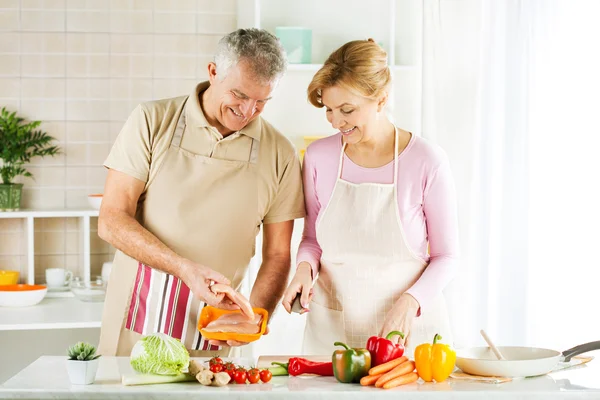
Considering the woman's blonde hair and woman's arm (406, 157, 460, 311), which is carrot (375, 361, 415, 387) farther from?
the woman's blonde hair

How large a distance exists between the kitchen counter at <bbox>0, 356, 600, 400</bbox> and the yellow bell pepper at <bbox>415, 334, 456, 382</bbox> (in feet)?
0.08

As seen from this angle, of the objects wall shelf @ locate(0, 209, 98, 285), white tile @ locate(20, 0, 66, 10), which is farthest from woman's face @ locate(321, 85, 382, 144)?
white tile @ locate(20, 0, 66, 10)

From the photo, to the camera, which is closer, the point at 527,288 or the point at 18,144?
the point at 527,288

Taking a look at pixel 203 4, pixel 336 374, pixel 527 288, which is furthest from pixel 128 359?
pixel 203 4

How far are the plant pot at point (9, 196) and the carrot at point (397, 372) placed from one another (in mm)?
2830

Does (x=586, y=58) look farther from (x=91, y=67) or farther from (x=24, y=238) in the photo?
(x=24, y=238)

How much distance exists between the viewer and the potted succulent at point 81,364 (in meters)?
2.00

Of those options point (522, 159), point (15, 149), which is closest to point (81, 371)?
point (522, 159)

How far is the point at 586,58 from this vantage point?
8.72 feet

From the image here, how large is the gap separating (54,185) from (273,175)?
2114 mm

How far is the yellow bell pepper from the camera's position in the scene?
6.79 feet

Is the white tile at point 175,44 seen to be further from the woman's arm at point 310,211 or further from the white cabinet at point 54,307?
the woman's arm at point 310,211

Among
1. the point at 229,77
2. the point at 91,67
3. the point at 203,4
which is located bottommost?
the point at 229,77

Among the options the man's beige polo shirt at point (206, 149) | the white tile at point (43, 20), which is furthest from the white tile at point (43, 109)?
the man's beige polo shirt at point (206, 149)
